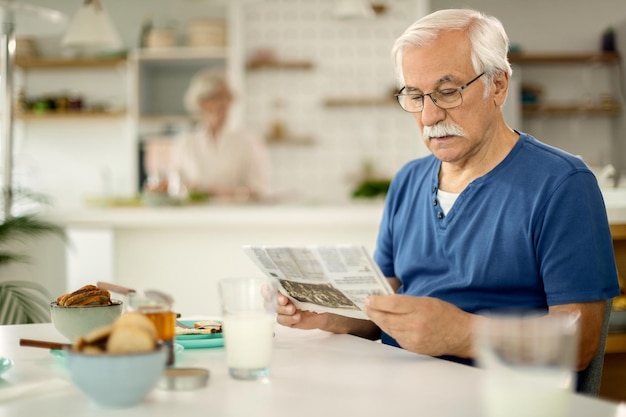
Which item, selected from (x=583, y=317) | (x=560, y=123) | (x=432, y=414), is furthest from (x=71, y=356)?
(x=560, y=123)

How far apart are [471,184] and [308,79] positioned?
503 cm

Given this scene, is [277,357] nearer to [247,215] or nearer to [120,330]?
[120,330]

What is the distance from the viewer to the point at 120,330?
0.92m

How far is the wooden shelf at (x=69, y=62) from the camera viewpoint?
6469mm

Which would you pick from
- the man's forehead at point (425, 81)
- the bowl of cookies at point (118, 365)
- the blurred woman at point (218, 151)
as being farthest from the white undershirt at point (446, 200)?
the blurred woman at point (218, 151)

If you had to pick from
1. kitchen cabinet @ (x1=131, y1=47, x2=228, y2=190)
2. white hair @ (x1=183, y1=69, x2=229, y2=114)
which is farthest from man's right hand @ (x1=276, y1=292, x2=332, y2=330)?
kitchen cabinet @ (x1=131, y1=47, x2=228, y2=190)

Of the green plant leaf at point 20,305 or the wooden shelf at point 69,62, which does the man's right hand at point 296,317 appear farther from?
the wooden shelf at point 69,62

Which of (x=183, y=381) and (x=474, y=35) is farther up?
(x=474, y=35)

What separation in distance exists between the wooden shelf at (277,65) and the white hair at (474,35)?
479cm

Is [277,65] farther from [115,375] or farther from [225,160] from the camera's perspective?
[115,375]

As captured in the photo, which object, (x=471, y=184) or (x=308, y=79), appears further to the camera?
(x=308, y=79)

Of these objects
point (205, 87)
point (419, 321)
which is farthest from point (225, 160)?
point (419, 321)

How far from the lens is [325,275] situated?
1.27m

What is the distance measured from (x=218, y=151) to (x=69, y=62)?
2248 millimetres
